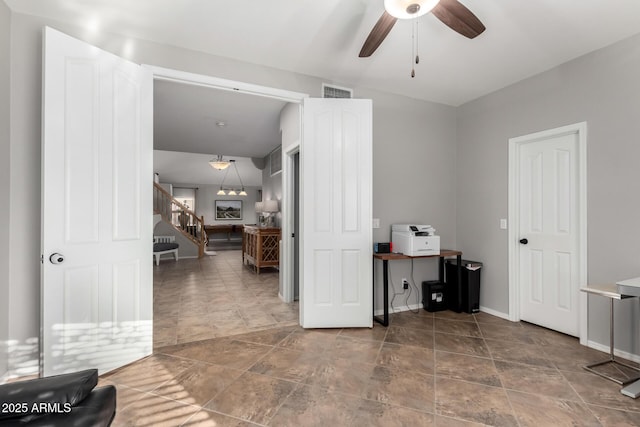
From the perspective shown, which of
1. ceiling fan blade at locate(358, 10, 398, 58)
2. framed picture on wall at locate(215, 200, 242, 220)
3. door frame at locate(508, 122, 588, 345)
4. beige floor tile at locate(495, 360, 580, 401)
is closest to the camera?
ceiling fan blade at locate(358, 10, 398, 58)

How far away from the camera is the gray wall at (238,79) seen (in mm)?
2275

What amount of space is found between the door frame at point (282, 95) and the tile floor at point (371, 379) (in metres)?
0.95

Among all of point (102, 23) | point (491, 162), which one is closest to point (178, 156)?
point (102, 23)

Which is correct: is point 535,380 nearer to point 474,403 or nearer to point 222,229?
point 474,403

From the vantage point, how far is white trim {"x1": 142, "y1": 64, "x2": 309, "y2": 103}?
273cm

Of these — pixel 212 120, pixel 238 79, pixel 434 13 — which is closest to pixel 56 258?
pixel 238 79

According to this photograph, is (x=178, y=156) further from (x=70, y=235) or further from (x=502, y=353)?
(x=502, y=353)

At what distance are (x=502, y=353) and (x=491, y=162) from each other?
2.15 metres

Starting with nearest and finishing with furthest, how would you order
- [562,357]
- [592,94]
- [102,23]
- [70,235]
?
[70,235] → [102,23] → [562,357] → [592,94]

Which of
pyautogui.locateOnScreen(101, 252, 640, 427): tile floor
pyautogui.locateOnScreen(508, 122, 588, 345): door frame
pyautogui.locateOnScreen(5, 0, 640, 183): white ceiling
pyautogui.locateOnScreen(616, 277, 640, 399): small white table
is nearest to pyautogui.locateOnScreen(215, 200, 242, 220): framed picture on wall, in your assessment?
pyautogui.locateOnScreen(5, 0, 640, 183): white ceiling

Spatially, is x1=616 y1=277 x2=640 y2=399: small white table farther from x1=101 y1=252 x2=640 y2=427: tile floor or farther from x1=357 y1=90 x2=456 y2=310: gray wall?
x1=357 y1=90 x2=456 y2=310: gray wall

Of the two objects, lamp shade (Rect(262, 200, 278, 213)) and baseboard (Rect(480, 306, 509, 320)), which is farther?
lamp shade (Rect(262, 200, 278, 213))

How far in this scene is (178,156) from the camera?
9898 millimetres

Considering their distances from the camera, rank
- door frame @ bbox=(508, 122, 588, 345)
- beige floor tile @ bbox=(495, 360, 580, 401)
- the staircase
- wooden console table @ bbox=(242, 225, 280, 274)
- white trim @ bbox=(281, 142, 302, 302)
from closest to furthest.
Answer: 1. beige floor tile @ bbox=(495, 360, 580, 401)
2. door frame @ bbox=(508, 122, 588, 345)
3. white trim @ bbox=(281, 142, 302, 302)
4. wooden console table @ bbox=(242, 225, 280, 274)
5. the staircase
